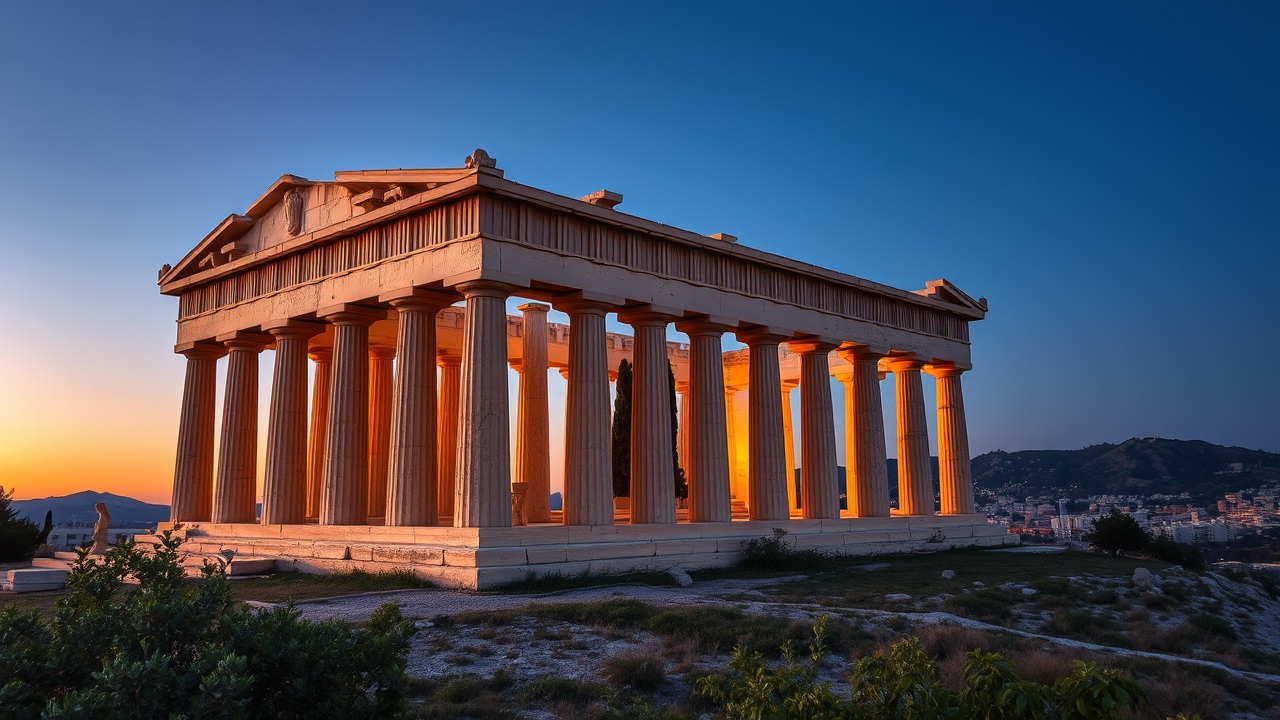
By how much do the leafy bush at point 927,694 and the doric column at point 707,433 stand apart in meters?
20.5

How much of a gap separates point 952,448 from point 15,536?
35.8m

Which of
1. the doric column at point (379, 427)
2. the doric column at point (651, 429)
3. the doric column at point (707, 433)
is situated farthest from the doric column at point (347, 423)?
the doric column at point (707, 433)

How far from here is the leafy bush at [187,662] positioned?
6.11 metres

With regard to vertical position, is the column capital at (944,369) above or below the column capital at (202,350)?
below

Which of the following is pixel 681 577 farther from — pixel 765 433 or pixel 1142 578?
pixel 1142 578

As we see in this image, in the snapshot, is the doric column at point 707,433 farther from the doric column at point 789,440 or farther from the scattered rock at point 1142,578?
the doric column at point 789,440

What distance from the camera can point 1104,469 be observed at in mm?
83875

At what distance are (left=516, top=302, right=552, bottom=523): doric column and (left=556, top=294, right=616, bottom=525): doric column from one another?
5.38 m

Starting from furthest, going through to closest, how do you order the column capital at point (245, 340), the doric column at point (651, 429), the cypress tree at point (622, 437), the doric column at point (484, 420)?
the cypress tree at point (622, 437) < the column capital at point (245, 340) < the doric column at point (651, 429) < the doric column at point (484, 420)

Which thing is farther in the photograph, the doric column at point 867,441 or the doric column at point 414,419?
the doric column at point 867,441

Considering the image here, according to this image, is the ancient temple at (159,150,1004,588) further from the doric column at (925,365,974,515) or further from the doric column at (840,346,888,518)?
the doric column at (925,365,974,515)

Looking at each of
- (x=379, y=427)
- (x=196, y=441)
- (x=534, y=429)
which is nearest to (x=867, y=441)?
(x=534, y=429)

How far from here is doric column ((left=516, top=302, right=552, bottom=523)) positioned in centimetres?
3006

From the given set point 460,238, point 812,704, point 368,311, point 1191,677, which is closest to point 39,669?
point 812,704
